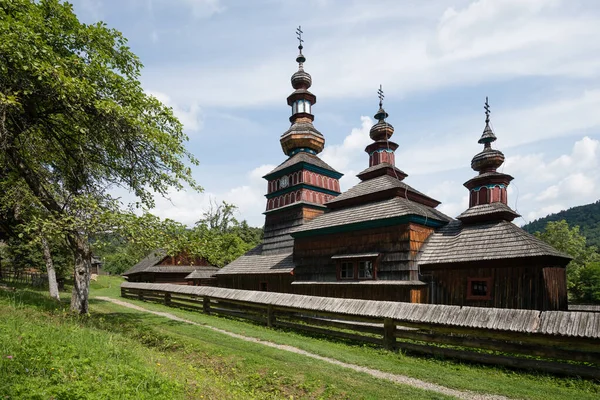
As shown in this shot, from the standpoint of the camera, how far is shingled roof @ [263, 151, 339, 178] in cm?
2758

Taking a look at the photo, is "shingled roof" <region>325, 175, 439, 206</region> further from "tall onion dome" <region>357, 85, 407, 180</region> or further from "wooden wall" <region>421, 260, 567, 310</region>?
"wooden wall" <region>421, 260, 567, 310</region>

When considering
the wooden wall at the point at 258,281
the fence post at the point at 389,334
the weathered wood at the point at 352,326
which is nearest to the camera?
the fence post at the point at 389,334

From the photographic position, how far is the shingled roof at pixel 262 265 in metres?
23.3

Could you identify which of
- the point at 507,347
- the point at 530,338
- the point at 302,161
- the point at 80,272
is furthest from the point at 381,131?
the point at 80,272

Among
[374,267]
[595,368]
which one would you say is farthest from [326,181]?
[595,368]

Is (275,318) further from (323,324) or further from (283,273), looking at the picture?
(283,273)

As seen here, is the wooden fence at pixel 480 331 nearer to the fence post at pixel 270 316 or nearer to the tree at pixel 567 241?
the fence post at pixel 270 316

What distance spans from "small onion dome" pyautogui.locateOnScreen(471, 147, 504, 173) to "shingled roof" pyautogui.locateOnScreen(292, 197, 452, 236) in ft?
11.7

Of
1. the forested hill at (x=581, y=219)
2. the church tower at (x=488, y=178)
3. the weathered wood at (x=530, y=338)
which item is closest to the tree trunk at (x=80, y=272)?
the weathered wood at (x=530, y=338)

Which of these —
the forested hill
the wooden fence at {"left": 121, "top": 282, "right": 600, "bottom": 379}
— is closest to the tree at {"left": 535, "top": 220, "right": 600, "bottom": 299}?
the wooden fence at {"left": 121, "top": 282, "right": 600, "bottom": 379}

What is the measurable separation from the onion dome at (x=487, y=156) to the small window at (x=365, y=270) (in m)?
8.59

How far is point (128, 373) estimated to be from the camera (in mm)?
5352

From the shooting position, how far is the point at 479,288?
48.6ft

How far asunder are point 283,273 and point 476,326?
13.9m
